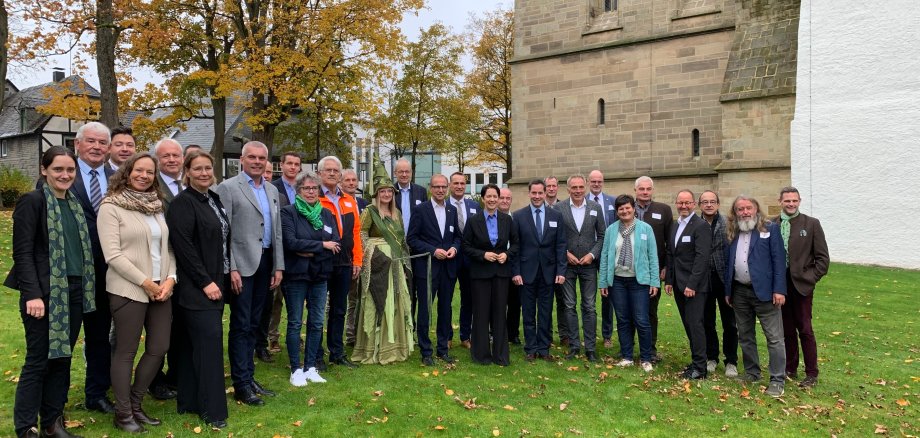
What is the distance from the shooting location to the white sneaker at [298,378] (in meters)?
5.99

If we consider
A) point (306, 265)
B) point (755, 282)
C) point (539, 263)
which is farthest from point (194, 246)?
point (755, 282)

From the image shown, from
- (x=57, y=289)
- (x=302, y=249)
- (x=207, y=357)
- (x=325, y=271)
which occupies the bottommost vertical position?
(x=207, y=357)

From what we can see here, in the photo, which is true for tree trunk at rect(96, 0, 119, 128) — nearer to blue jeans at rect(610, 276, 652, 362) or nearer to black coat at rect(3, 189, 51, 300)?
black coat at rect(3, 189, 51, 300)

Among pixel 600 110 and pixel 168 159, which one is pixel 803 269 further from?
pixel 600 110

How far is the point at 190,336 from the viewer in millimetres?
4875

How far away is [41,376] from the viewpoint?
169 inches

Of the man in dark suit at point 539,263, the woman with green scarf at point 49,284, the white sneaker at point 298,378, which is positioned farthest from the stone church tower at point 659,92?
the woman with green scarf at point 49,284

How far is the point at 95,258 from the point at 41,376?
0.86 m

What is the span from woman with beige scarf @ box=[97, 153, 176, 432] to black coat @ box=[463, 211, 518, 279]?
3.34 metres

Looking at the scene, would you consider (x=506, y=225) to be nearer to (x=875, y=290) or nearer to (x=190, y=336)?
(x=190, y=336)

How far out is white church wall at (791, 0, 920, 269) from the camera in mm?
14844

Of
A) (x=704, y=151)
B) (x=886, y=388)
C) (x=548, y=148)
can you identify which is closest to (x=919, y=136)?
(x=704, y=151)

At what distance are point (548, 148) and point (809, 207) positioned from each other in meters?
7.08

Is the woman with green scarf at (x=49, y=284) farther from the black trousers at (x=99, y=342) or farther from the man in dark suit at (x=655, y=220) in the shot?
the man in dark suit at (x=655, y=220)
